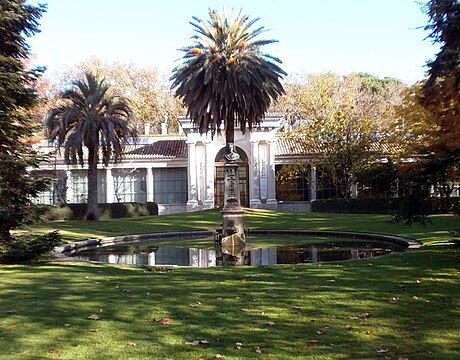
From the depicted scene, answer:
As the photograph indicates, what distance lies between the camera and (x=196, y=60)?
20.2m

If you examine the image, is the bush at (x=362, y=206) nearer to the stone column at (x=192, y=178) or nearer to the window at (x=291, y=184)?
the window at (x=291, y=184)

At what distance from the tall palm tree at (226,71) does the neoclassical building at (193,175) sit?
18782 mm

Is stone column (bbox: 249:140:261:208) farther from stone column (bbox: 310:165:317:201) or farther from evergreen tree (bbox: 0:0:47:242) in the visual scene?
evergreen tree (bbox: 0:0:47:242)

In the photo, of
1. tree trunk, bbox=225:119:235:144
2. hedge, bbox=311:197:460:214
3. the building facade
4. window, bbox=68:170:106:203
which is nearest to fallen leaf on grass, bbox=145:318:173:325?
tree trunk, bbox=225:119:235:144

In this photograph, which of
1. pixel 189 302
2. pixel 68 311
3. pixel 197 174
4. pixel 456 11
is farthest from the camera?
pixel 197 174

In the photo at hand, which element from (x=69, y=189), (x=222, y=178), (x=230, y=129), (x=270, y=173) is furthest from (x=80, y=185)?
(x=230, y=129)

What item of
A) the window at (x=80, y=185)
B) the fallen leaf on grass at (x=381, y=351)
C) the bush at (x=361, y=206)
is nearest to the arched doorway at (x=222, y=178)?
the bush at (x=361, y=206)

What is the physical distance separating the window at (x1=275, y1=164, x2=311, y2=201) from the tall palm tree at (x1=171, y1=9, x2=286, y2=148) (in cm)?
1983

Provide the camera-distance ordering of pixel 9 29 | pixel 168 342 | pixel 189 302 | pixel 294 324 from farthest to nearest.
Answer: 1. pixel 9 29
2. pixel 189 302
3. pixel 294 324
4. pixel 168 342

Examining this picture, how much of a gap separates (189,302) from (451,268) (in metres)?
5.33

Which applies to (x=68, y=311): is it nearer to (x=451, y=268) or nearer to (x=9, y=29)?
(x=451, y=268)

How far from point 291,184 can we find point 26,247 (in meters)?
31.7

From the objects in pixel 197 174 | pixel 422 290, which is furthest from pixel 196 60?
pixel 197 174

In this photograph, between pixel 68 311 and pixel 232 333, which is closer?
pixel 232 333
